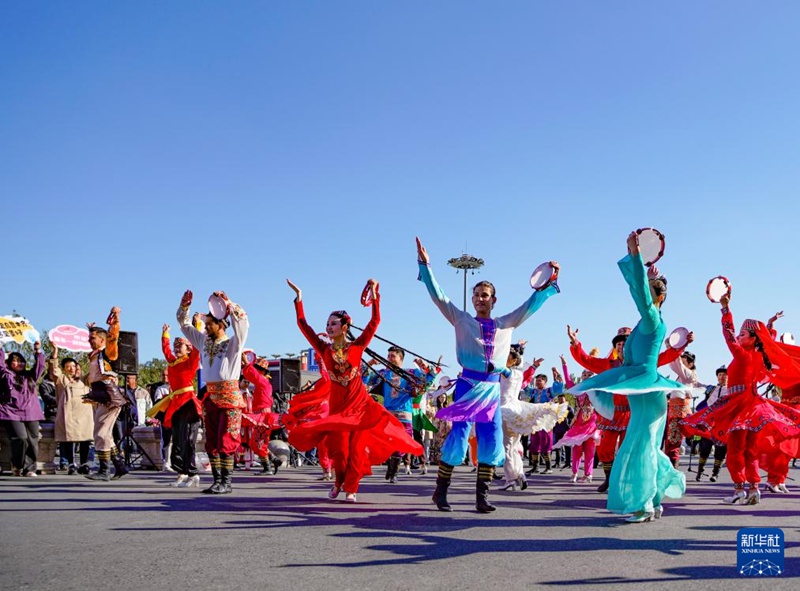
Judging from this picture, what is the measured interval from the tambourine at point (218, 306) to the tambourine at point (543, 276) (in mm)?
3401

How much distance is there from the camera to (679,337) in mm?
8008

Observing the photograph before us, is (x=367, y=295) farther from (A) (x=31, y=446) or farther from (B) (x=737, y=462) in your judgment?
(A) (x=31, y=446)

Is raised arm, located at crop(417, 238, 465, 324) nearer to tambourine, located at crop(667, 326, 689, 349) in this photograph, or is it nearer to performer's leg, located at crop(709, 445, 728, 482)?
tambourine, located at crop(667, 326, 689, 349)

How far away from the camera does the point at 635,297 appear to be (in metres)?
6.65

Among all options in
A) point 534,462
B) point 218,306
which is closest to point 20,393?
point 218,306

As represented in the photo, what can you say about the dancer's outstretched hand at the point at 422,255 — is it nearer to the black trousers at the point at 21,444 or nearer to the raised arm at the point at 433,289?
the raised arm at the point at 433,289

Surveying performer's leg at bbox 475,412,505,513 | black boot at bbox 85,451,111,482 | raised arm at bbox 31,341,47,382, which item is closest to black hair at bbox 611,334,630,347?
performer's leg at bbox 475,412,505,513

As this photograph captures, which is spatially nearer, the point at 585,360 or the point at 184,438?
the point at 585,360

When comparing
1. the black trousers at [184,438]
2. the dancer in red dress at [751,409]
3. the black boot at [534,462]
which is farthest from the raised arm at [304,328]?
the black boot at [534,462]

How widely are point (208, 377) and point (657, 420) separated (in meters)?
4.88

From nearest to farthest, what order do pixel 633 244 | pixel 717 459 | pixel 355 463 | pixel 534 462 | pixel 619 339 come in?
pixel 633 244 → pixel 355 463 → pixel 619 339 → pixel 717 459 → pixel 534 462

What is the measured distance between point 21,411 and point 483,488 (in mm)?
8423

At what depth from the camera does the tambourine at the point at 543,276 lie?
7668mm

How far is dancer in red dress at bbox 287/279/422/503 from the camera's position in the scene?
8.05m
